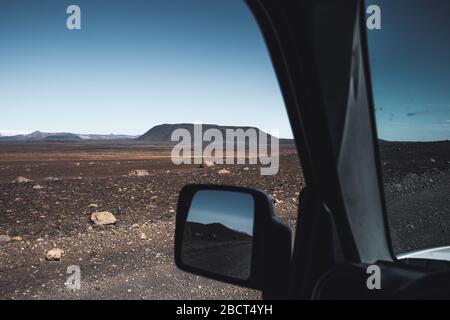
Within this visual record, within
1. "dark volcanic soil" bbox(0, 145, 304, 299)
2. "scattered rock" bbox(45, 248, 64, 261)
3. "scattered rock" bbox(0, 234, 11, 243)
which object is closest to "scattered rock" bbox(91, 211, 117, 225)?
"dark volcanic soil" bbox(0, 145, 304, 299)

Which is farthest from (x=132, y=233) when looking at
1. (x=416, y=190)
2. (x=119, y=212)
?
(x=416, y=190)

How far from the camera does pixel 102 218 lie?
7.79 meters

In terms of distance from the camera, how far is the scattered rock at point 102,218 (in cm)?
768

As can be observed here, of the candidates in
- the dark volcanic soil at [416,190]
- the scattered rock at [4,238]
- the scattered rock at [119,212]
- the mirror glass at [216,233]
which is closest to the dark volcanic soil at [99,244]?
the scattered rock at [119,212]

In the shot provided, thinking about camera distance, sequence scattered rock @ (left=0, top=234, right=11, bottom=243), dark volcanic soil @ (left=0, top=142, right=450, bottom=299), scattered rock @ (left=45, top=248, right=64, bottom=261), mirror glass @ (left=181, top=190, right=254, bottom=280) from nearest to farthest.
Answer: mirror glass @ (left=181, top=190, right=254, bottom=280) < dark volcanic soil @ (left=0, top=142, right=450, bottom=299) < scattered rock @ (left=45, top=248, right=64, bottom=261) < scattered rock @ (left=0, top=234, right=11, bottom=243)

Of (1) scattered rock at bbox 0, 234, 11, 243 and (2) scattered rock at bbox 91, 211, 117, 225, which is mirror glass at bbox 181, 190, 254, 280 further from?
(2) scattered rock at bbox 91, 211, 117, 225

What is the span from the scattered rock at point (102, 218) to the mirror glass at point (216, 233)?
6218mm

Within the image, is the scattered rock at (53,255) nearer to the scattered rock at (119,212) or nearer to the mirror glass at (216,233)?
the scattered rock at (119,212)

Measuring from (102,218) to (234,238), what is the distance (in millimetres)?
6616

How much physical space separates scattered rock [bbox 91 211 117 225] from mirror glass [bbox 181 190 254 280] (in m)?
6.22

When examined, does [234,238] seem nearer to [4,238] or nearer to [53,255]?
[53,255]

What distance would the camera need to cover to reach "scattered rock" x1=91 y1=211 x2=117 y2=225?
7.68 m
